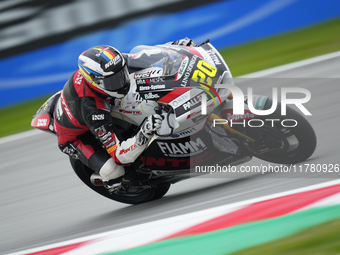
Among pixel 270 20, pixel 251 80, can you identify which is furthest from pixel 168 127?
pixel 270 20

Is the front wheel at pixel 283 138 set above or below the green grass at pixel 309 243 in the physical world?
above

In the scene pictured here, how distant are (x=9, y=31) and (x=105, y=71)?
15.9 feet

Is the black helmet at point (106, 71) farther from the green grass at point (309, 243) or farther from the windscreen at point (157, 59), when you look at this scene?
the green grass at point (309, 243)

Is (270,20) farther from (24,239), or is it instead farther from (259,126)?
(24,239)

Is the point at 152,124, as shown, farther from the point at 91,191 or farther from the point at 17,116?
the point at 17,116

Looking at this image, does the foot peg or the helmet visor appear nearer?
the helmet visor

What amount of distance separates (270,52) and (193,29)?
4.42 ft

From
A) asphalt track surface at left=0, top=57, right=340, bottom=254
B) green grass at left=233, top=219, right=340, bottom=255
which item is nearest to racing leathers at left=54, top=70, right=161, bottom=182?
asphalt track surface at left=0, top=57, right=340, bottom=254

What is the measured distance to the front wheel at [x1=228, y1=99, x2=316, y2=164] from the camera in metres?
3.60

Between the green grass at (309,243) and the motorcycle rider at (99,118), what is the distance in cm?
124

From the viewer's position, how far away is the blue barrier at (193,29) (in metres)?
7.58

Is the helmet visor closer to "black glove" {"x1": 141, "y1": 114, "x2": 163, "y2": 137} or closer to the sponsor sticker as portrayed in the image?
"black glove" {"x1": 141, "y1": 114, "x2": 163, "y2": 137}

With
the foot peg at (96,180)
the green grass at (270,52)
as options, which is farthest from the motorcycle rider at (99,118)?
the green grass at (270,52)

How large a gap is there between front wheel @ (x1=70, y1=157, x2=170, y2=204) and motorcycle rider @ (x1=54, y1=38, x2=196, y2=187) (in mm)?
324
